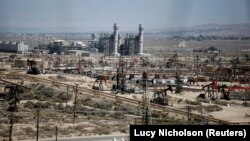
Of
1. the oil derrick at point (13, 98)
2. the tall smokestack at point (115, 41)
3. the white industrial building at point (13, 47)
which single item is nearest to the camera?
the oil derrick at point (13, 98)

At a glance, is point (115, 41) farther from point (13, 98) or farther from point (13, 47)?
point (13, 98)

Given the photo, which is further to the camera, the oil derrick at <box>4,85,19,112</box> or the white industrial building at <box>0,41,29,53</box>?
the white industrial building at <box>0,41,29,53</box>

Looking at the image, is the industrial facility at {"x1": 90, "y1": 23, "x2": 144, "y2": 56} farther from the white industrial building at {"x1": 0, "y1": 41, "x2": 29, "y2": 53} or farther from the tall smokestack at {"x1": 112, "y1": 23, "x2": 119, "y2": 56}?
the white industrial building at {"x1": 0, "y1": 41, "x2": 29, "y2": 53}

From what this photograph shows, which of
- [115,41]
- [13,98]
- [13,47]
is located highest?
[115,41]

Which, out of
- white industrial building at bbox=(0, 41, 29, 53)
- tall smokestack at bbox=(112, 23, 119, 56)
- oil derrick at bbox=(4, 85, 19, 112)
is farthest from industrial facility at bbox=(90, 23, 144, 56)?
oil derrick at bbox=(4, 85, 19, 112)

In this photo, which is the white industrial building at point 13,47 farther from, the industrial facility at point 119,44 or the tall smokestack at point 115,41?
the tall smokestack at point 115,41

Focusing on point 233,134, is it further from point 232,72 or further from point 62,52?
point 62,52

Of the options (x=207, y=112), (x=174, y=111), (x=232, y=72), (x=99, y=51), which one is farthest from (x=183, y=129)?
(x=99, y=51)

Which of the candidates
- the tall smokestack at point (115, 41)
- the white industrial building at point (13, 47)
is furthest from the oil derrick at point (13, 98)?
the white industrial building at point (13, 47)

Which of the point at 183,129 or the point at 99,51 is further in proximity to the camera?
the point at 99,51

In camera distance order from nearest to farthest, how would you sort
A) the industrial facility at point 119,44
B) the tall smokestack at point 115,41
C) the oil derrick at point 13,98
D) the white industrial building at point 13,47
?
the oil derrick at point 13,98
the tall smokestack at point 115,41
the industrial facility at point 119,44
the white industrial building at point 13,47

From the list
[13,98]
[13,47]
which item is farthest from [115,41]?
[13,98]
